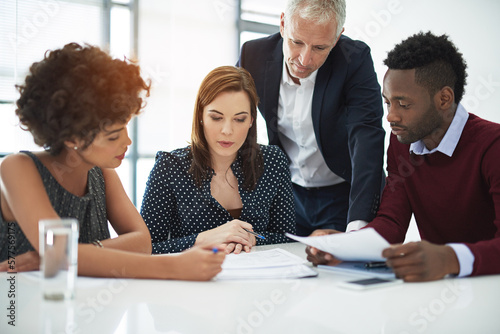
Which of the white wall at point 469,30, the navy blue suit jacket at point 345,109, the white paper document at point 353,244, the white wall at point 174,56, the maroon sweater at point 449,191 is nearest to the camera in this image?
the white paper document at point 353,244

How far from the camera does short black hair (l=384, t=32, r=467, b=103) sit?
1636 millimetres

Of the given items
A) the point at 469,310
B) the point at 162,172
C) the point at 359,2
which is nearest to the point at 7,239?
the point at 162,172

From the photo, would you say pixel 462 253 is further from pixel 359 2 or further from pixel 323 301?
pixel 359 2

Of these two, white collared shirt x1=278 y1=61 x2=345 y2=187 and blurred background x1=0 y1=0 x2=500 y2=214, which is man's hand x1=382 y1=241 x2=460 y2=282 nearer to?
white collared shirt x1=278 y1=61 x2=345 y2=187

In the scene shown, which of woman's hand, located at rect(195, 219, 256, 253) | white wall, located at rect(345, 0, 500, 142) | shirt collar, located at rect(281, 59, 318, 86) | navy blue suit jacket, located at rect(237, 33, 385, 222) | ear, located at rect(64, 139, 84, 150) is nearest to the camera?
ear, located at rect(64, 139, 84, 150)

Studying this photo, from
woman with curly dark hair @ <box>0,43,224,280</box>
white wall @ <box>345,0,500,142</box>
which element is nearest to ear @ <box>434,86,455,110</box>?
woman with curly dark hair @ <box>0,43,224,280</box>

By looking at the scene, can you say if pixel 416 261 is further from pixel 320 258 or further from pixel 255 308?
pixel 255 308

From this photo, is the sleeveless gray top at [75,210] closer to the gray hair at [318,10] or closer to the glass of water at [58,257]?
the glass of water at [58,257]

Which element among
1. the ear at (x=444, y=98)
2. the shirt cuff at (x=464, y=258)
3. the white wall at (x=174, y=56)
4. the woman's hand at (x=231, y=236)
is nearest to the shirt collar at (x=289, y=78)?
the ear at (x=444, y=98)

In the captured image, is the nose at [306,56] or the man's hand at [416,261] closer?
the man's hand at [416,261]

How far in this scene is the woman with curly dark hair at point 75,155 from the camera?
47.4 inches

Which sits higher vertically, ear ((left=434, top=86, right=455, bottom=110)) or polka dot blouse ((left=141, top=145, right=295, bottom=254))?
ear ((left=434, top=86, right=455, bottom=110))

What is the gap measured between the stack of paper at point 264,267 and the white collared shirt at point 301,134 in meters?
0.98

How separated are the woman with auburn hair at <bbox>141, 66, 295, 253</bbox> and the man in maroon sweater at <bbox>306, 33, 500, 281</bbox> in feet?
1.80
